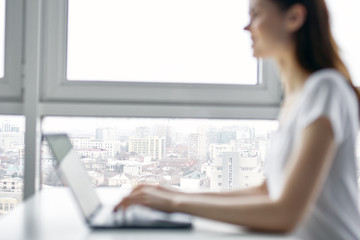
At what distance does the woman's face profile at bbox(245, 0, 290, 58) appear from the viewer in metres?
1.19

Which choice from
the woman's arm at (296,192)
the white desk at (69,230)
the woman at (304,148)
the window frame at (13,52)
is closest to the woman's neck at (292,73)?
the woman at (304,148)

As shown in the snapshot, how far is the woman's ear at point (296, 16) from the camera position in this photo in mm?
1143

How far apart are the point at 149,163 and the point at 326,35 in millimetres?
1131

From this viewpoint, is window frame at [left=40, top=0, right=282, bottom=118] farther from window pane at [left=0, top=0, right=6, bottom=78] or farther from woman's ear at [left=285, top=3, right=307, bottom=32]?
woman's ear at [left=285, top=3, right=307, bottom=32]

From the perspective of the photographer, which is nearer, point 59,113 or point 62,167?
point 62,167

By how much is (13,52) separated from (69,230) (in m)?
1.10

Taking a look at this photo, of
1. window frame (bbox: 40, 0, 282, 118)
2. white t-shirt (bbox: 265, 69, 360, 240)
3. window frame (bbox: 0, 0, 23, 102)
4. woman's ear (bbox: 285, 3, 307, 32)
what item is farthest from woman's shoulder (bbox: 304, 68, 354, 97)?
window frame (bbox: 0, 0, 23, 102)

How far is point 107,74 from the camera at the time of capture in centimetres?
204

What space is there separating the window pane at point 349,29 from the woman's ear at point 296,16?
1020mm

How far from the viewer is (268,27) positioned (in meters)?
1.21

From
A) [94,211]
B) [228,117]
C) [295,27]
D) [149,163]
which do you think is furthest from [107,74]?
[295,27]

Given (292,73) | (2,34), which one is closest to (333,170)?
(292,73)

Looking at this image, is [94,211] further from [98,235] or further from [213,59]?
[213,59]

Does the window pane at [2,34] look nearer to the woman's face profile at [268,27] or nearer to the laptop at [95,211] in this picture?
the laptop at [95,211]
